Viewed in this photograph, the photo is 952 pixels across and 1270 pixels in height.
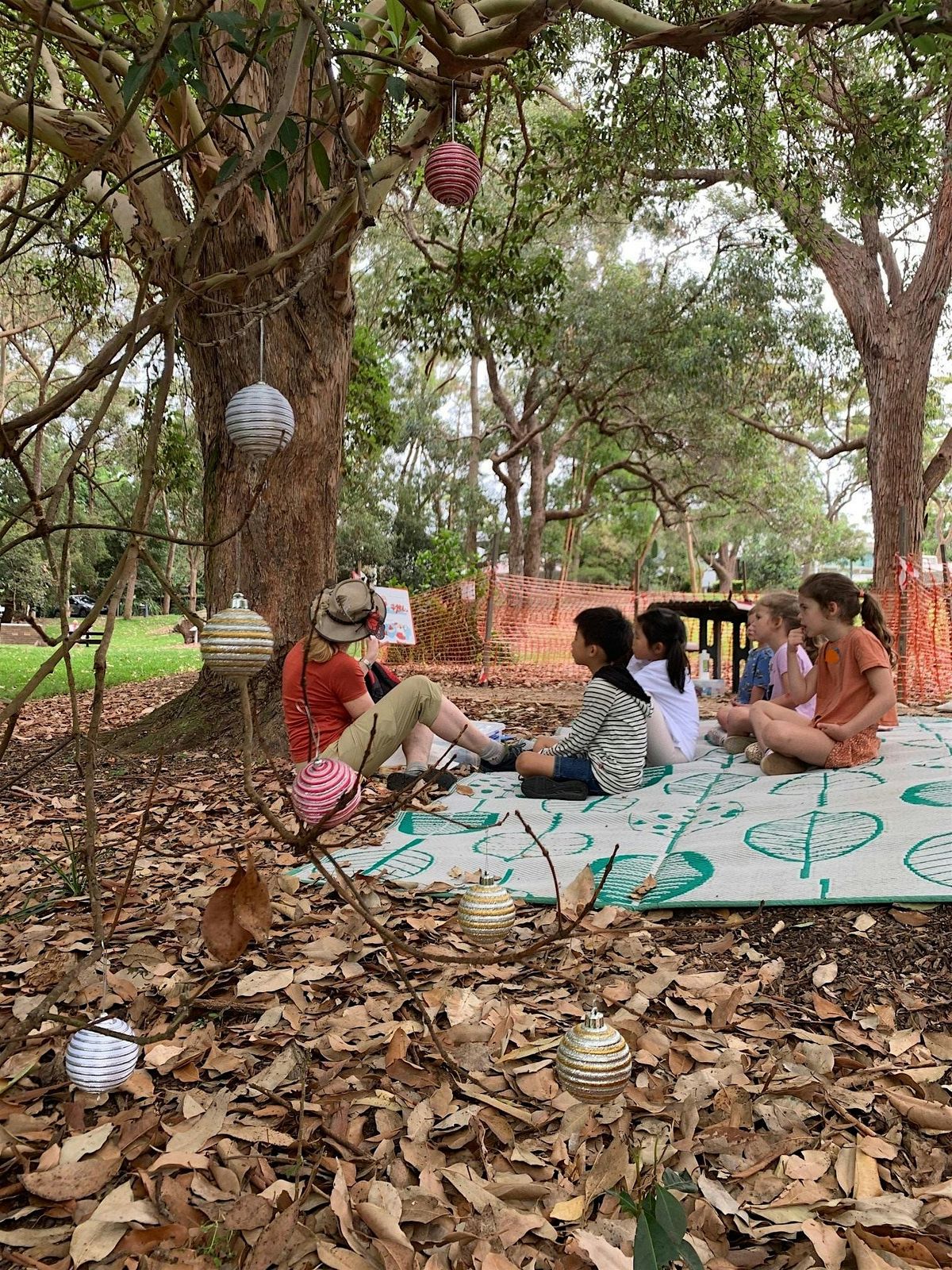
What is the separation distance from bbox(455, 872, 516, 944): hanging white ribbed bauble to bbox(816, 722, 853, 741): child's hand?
270cm

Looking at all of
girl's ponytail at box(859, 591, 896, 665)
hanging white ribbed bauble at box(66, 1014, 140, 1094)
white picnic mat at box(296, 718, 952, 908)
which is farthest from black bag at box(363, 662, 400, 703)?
hanging white ribbed bauble at box(66, 1014, 140, 1094)

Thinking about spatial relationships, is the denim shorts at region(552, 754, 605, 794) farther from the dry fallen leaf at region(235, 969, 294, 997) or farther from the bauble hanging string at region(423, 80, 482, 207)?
the bauble hanging string at region(423, 80, 482, 207)

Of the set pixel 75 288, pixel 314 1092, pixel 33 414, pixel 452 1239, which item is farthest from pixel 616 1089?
pixel 75 288

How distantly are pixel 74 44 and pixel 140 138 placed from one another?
1.30ft

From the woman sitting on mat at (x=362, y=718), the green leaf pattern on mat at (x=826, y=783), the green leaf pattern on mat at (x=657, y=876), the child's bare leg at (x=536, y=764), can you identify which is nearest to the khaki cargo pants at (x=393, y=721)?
the woman sitting on mat at (x=362, y=718)

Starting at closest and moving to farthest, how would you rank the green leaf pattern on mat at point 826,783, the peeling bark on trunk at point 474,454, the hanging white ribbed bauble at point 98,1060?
the hanging white ribbed bauble at point 98,1060 → the green leaf pattern on mat at point 826,783 → the peeling bark on trunk at point 474,454

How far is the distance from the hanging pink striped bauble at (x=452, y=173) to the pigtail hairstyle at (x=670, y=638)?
261 centimetres

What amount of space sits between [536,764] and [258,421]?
8.19 feet

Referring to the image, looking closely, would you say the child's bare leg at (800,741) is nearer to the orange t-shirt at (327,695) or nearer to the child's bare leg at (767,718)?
the child's bare leg at (767,718)

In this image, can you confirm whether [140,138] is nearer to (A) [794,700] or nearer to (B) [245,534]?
(B) [245,534]

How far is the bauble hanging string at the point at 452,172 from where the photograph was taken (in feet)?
12.0

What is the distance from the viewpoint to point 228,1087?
2.13 m

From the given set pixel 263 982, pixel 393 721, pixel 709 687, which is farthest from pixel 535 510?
pixel 263 982

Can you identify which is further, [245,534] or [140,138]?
[245,534]
